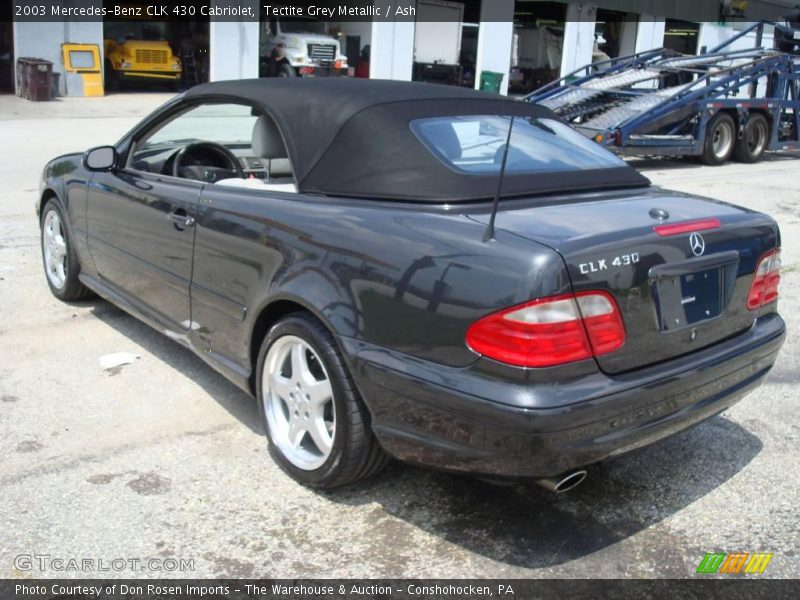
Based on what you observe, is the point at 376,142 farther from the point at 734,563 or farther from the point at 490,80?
the point at 490,80

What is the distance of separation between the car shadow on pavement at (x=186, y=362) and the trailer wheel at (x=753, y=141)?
12711mm

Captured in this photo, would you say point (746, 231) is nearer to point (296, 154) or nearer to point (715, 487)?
point (715, 487)

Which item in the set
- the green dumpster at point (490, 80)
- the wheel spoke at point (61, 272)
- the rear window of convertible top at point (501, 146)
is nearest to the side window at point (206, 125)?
the rear window of convertible top at point (501, 146)

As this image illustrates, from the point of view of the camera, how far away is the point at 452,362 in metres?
2.77

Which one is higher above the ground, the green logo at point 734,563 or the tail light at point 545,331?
the tail light at point 545,331

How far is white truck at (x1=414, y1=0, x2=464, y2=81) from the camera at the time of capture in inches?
1095

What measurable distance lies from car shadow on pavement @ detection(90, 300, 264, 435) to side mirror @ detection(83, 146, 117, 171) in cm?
101

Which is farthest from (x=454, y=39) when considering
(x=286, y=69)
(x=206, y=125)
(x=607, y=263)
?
(x=607, y=263)

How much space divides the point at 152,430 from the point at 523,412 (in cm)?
196

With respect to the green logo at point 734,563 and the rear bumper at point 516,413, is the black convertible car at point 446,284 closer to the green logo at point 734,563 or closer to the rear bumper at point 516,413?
the rear bumper at point 516,413

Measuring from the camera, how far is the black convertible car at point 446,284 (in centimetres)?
271

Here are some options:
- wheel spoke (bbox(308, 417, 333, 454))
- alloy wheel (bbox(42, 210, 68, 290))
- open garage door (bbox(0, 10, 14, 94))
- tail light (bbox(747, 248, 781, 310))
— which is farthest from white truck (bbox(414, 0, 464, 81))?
wheel spoke (bbox(308, 417, 333, 454))

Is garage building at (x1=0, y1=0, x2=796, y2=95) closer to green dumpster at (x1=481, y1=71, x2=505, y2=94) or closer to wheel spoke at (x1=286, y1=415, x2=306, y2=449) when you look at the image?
green dumpster at (x1=481, y1=71, x2=505, y2=94)

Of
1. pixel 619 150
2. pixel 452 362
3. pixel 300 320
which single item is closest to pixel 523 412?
pixel 452 362
